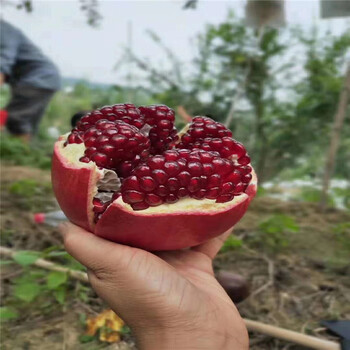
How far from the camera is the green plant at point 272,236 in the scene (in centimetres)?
189

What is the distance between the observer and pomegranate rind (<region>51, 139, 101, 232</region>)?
2.76 feet

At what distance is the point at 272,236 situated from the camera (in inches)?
79.0

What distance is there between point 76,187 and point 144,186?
0.12 metres

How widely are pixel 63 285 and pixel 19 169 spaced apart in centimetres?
165

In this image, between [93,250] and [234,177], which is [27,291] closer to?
[93,250]

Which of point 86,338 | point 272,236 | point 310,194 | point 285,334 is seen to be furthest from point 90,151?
point 310,194

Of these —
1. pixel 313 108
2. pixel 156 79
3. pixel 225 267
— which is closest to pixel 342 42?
pixel 313 108

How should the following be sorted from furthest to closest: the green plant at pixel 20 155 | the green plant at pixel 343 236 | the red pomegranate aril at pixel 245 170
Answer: the green plant at pixel 20 155, the green plant at pixel 343 236, the red pomegranate aril at pixel 245 170

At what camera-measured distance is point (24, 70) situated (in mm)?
3719

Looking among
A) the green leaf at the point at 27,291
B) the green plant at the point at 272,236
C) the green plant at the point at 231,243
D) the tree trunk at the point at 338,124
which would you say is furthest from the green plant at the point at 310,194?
the green leaf at the point at 27,291

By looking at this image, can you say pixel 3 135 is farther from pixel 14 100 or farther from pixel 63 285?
pixel 63 285

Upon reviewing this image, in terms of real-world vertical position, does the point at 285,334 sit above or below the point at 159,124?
below

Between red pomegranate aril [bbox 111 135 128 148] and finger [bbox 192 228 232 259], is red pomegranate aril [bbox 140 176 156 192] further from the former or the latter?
finger [bbox 192 228 232 259]

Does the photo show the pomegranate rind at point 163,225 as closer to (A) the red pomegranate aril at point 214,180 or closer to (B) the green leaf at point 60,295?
(A) the red pomegranate aril at point 214,180
